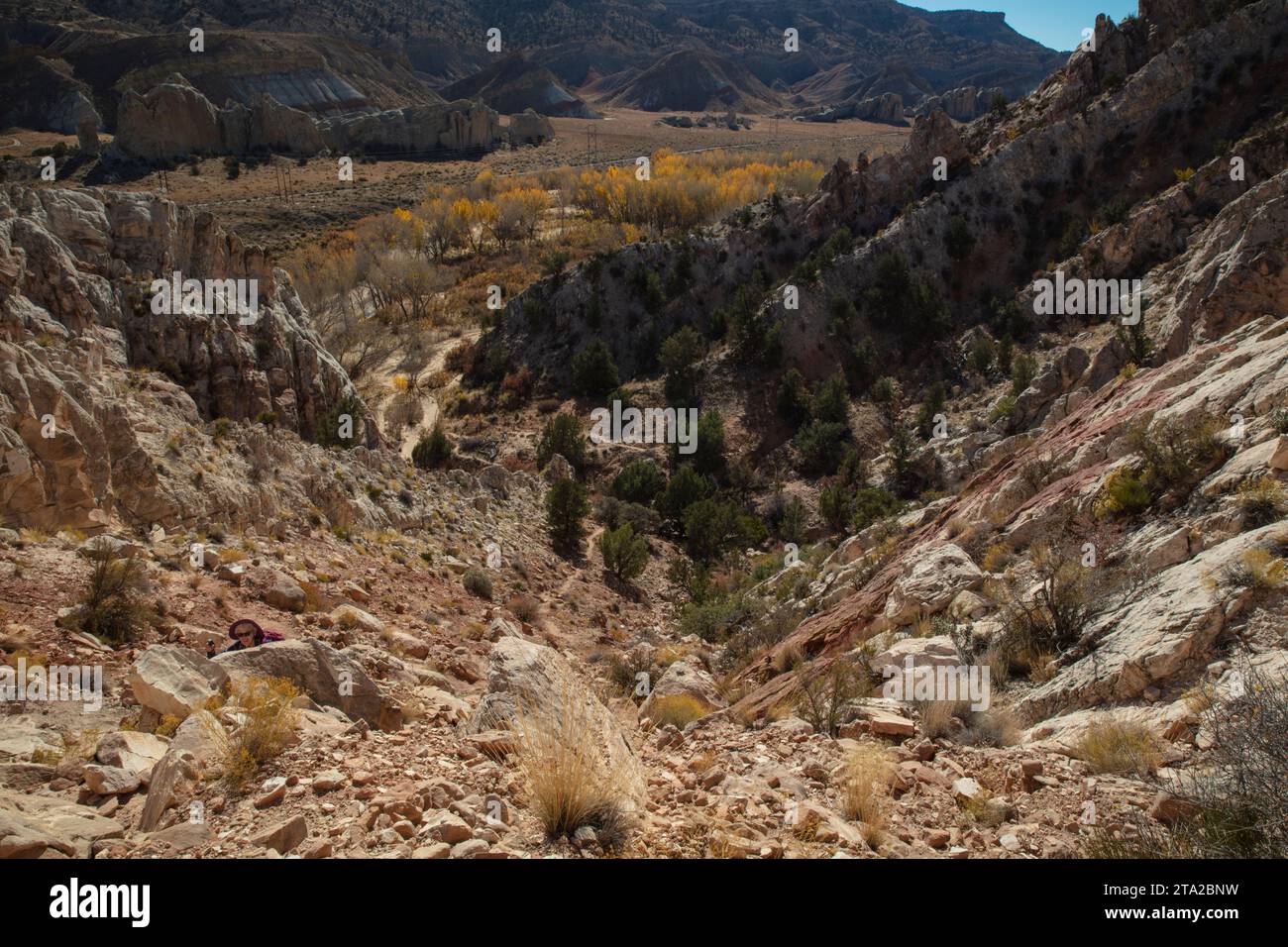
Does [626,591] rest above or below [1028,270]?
below

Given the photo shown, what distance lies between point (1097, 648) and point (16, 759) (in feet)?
23.8

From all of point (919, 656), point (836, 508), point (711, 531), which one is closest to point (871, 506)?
point (836, 508)

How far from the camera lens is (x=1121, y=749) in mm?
4324

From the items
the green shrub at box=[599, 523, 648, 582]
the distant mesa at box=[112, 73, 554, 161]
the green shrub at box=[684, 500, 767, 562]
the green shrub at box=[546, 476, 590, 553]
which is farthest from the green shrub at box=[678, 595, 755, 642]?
the distant mesa at box=[112, 73, 554, 161]

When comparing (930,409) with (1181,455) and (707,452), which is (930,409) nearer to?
(707,452)

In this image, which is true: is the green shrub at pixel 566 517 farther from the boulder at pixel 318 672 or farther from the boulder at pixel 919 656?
the boulder at pixel 919 656

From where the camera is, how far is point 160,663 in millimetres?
5441

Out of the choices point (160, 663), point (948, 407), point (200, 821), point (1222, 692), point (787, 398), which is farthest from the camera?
Result: point (787, 398)

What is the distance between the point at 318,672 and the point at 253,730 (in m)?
1.67

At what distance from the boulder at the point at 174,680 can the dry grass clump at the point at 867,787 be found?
4.28m

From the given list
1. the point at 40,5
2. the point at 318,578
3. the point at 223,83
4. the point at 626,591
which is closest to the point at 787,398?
the point at 626,591

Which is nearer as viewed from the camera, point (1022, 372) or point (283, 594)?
point (283, 594)

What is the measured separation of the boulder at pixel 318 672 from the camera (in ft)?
19.4

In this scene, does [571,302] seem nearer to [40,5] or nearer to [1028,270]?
[1028,270]
